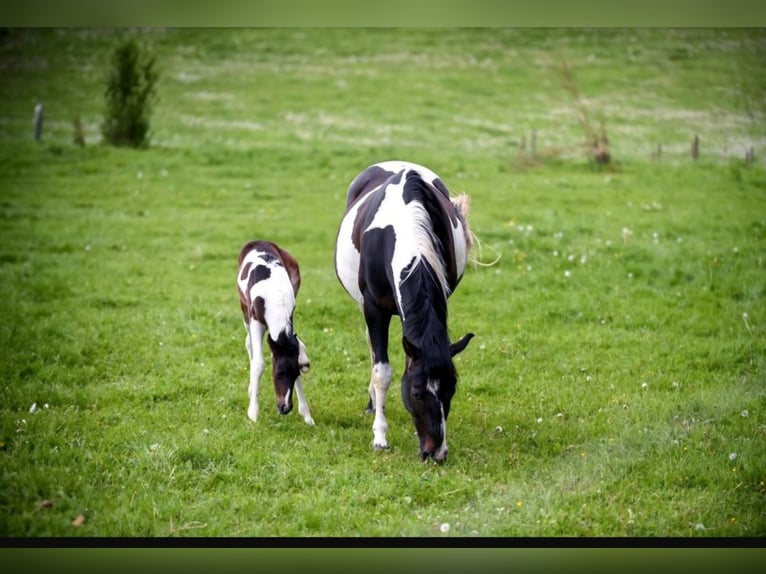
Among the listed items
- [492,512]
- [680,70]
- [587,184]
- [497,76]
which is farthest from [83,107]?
[492,512]

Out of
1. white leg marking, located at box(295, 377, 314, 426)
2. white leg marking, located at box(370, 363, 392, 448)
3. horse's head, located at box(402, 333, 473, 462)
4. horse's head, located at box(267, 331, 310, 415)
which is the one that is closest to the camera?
horse's head, located at box(402, 333, 473, 462)

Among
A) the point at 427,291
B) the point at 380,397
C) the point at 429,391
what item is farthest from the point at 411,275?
the point at 380,397

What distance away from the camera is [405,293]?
612 cm

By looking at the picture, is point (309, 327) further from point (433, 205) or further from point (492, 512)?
point (492, 512)

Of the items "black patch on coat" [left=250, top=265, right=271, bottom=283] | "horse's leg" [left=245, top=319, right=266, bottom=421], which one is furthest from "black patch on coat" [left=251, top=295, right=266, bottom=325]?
"black patch on coat" [left=250, top=265, right=271, bottom=283]

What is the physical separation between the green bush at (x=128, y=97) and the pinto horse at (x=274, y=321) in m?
10.2

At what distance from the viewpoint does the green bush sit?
664 inches

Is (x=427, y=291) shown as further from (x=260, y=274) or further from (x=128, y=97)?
(x=128, y=97)

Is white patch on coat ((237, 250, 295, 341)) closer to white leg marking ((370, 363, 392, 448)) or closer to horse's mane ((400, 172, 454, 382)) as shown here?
white leg marking ((370, 363, 392, 448))

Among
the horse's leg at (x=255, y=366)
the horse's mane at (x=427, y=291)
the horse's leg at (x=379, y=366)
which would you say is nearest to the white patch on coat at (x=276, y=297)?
the horse's leg at (x=255, y=366)

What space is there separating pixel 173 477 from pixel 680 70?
13879 mm

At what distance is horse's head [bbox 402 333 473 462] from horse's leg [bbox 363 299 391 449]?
0.70 m

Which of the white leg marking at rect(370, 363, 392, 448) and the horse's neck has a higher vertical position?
the horse's neck

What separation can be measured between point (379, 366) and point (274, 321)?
956 millimetres
